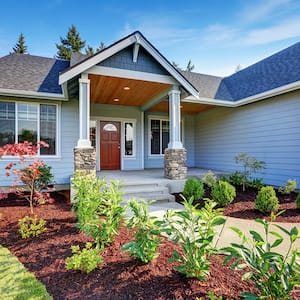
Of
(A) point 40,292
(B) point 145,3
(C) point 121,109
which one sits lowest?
(A) point 40,292

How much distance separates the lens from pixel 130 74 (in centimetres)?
591

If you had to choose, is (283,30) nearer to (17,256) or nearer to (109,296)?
(109,296)

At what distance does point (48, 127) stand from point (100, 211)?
5.22 meters

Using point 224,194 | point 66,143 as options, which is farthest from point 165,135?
point 224,194

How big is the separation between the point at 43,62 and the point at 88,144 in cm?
510

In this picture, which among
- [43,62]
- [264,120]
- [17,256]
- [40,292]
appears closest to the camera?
[40,292]

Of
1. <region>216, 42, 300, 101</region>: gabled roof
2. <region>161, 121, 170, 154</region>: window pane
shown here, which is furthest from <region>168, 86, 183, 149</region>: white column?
<region>161, 121, 170, 154</region>: window pane

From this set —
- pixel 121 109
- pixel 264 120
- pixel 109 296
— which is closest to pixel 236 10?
pixel 264 120

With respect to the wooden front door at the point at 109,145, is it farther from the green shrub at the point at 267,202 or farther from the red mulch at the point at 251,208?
the green shrub at the point at 267,202

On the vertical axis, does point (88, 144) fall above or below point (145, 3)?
below

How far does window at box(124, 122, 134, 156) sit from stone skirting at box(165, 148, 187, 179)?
125 inches

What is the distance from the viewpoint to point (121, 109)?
931 centimetres

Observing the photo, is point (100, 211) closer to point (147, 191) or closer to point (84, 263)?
point (84, 263)

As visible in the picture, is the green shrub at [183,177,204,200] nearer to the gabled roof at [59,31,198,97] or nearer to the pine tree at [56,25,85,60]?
the gabled roof at [59,31,198,97]
